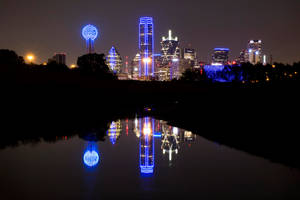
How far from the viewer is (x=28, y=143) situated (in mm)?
14992

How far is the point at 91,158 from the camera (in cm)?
1218

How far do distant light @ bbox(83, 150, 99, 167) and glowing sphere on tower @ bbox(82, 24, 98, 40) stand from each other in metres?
49.9

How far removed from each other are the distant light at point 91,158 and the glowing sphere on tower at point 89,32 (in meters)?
49.9

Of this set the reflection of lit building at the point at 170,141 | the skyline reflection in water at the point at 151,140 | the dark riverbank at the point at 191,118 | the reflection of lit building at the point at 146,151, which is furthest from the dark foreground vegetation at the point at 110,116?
the reflection of lit building at the point at 146,151

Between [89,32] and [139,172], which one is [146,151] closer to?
[139,172]

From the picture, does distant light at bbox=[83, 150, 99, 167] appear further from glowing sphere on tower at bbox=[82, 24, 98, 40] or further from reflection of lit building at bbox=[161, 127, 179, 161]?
glowing sphere on tower at bbox=[82, 24, 98, 40]

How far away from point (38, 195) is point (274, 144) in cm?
1018

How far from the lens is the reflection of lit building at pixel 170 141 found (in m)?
14.1

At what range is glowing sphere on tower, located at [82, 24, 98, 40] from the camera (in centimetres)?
6062

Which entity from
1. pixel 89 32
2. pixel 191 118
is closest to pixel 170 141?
pixel 191 118

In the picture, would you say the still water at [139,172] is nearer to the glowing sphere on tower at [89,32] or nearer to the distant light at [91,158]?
the distant light at [91,158]

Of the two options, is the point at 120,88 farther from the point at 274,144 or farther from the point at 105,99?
the point at 274,144

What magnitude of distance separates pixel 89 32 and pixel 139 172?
53.4 m

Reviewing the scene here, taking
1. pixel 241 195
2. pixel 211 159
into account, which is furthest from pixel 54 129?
pixel 241 195
